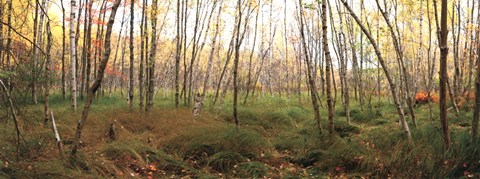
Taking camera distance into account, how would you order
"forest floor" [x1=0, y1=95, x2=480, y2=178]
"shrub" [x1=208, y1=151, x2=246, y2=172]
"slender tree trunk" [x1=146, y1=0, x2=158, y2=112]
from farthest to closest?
"slender tree trunk" [x1=146, y1=0, x2=158, y2=112]
"shrub" [x1=208, y1=151, x2=246, y2=172]
"forest floor" [x1=0, y1=95, x2=480, y2=178]

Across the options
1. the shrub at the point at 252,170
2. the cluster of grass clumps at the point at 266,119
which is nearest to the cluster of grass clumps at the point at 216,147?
the shrub at the point at 252,170

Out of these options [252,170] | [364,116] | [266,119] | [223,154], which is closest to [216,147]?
[223,154]

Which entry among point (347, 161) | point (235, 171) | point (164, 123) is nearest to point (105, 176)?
point (235, 171)

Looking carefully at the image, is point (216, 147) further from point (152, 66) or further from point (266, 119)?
point (152, 66)

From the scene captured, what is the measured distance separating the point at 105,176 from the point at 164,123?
111 inches

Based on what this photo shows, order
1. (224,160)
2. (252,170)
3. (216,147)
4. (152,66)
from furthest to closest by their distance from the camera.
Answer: (152,66) → (216,147) → (224,160) → (252,170)

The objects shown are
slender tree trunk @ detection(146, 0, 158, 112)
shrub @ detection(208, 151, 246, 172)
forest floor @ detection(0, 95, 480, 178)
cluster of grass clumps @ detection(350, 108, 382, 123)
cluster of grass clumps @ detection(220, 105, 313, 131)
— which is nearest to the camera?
forest floor @ detection(0, 95, 480, 178)

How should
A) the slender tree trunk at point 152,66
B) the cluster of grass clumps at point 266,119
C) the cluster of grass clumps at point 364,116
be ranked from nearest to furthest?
the slender tree trunk at point 152,66, the cluster of grass clumps at point 266,119, the cluster of grass clumps at point 364,116

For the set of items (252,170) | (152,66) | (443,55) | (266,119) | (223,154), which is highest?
(152,66)

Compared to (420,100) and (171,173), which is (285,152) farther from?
(420,100)

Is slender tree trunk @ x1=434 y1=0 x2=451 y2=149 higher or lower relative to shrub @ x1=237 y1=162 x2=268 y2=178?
higher

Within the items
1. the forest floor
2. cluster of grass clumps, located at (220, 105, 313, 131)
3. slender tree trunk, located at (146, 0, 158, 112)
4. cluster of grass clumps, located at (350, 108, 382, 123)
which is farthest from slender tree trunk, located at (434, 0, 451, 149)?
A: slender tree trunk, located at (146, 0, 158, 112)

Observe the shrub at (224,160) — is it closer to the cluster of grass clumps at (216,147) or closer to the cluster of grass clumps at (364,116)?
the cluster of grass clumps at (216,147)

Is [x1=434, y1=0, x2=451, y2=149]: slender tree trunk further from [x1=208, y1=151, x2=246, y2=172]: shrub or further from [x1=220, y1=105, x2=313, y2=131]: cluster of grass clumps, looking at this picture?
[x1=220, y1=105, x2=313, y2=131]: cluster of grass clumps
